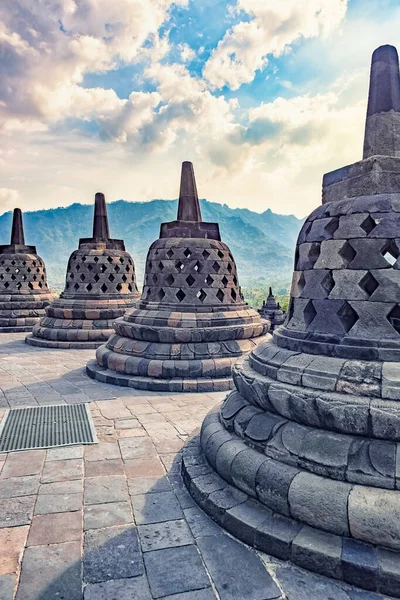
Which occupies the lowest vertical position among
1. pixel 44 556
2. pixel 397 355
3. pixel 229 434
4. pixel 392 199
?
pixel 44 556

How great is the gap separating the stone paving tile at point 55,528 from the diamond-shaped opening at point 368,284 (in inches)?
115

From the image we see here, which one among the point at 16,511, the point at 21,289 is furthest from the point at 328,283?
the point at 21,289

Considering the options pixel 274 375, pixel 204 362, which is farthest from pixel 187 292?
pixel 274 375

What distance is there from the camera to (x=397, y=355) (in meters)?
3.18

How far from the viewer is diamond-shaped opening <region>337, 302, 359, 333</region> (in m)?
3.47

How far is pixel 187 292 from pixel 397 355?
18.0 ft

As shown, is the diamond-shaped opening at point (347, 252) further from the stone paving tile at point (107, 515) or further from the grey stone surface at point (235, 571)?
the stone paving tile at point (107, 515)

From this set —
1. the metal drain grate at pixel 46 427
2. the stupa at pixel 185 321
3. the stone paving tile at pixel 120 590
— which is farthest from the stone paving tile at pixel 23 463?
the stupa at pixel 185 321

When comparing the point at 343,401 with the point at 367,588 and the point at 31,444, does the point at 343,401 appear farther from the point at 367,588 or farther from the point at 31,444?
the point at 31,444

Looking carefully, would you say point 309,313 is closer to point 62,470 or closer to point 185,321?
point 62,470

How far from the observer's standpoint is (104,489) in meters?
3.71

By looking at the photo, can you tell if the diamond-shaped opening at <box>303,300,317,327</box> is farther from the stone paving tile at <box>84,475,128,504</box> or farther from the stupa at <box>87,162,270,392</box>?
the stupa at <box>87,162,270,392</box>

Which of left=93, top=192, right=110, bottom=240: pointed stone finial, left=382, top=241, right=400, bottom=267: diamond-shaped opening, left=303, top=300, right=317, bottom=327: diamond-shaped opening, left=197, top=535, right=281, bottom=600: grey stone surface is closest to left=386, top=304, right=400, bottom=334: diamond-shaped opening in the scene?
left=382, top=241, right=400, bottom=267: diamond-shaped opening

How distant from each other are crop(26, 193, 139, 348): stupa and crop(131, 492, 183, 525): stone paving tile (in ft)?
27.1
